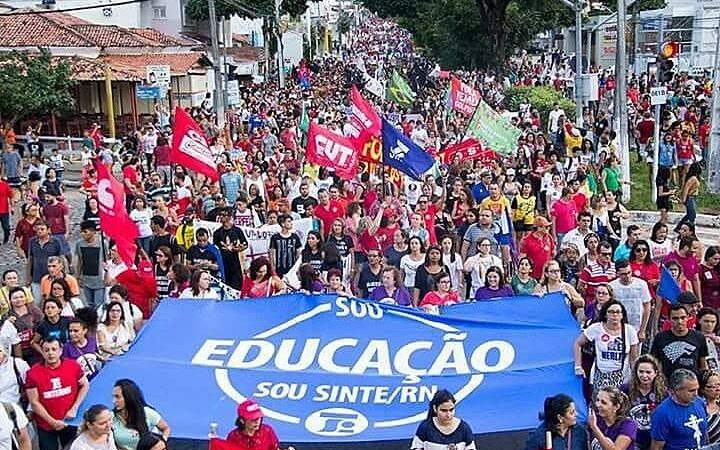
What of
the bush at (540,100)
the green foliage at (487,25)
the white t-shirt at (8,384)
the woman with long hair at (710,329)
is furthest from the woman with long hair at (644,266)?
the green foliage at (487,25)

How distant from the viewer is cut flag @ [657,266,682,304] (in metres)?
9.53

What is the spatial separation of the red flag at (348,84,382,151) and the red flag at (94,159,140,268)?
5100 millimetres

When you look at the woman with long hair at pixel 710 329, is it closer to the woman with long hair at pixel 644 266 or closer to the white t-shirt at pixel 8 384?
the woman with long hair at pixel 644 266

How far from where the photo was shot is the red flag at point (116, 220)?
35.3 feet

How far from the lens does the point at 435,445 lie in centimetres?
654

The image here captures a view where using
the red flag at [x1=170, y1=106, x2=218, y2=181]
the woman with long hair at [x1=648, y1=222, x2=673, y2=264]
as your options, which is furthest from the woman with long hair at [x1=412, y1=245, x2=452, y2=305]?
the red flag at [x1=170, y1=106, x2=218, y2=181]

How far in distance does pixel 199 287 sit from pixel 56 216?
446cm

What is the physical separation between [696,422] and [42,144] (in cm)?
2571

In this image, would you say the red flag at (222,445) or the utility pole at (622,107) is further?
the utility pole at (622,107)

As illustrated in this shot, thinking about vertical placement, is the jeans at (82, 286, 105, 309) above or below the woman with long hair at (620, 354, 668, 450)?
below

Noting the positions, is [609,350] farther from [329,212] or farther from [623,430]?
[329,212]

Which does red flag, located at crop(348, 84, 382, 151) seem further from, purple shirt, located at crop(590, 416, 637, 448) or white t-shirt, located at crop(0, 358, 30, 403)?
purple shirt, located at crop(590, 416, 637, 448)

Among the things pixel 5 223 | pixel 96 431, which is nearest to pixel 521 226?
pixel 96 431

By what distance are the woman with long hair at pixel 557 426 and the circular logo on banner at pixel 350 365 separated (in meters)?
1.27
